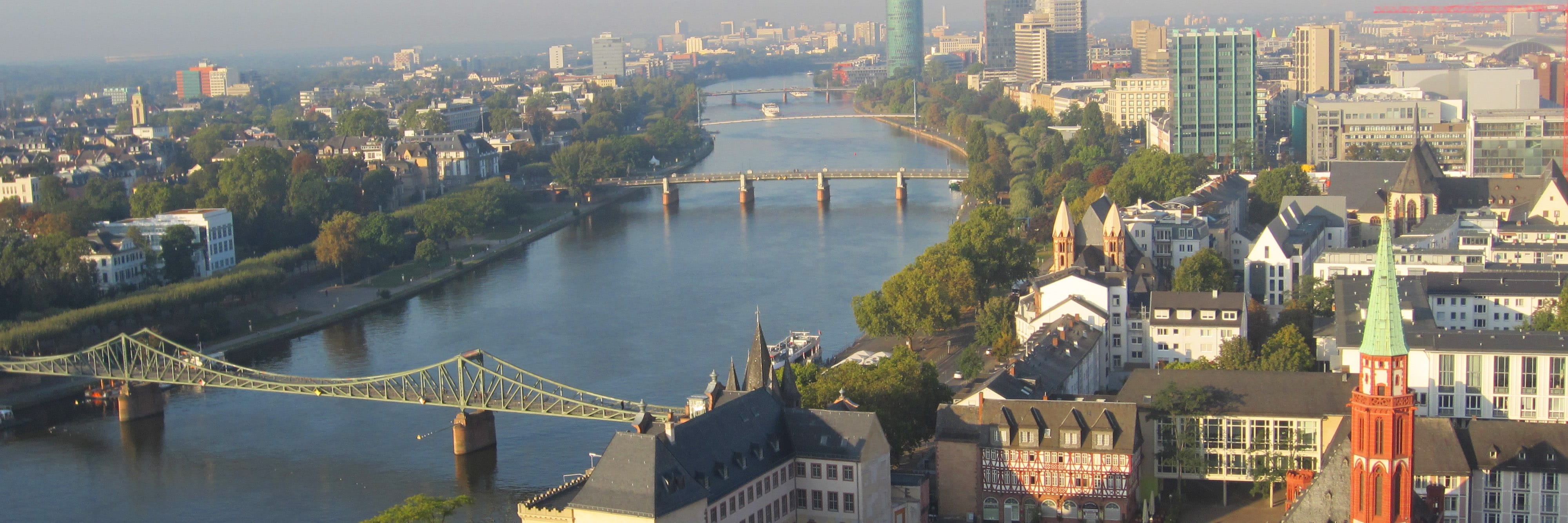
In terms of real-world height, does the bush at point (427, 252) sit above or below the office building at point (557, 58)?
below

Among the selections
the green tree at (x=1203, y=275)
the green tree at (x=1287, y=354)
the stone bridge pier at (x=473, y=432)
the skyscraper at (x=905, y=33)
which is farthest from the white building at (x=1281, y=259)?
the skyscraper at (x=905, y=33)

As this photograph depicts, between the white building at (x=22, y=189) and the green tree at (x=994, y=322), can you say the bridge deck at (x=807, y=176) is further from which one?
the green tree at (x=994, y=322)

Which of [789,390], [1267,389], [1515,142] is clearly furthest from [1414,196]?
[789,390]

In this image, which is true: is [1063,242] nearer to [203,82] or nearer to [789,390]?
[789,390]

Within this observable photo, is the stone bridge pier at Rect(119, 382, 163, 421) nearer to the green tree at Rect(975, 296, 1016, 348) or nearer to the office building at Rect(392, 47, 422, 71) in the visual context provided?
the green tree at Rect(975, 296, 1016, 348)

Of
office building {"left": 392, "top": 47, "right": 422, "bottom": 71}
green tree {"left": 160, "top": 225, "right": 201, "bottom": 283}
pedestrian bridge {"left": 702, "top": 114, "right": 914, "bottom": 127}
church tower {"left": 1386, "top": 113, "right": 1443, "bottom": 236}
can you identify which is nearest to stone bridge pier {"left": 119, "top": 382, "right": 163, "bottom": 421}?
green tree {"left": 160, "top": 225, "right": 201, "bottom": 283}
